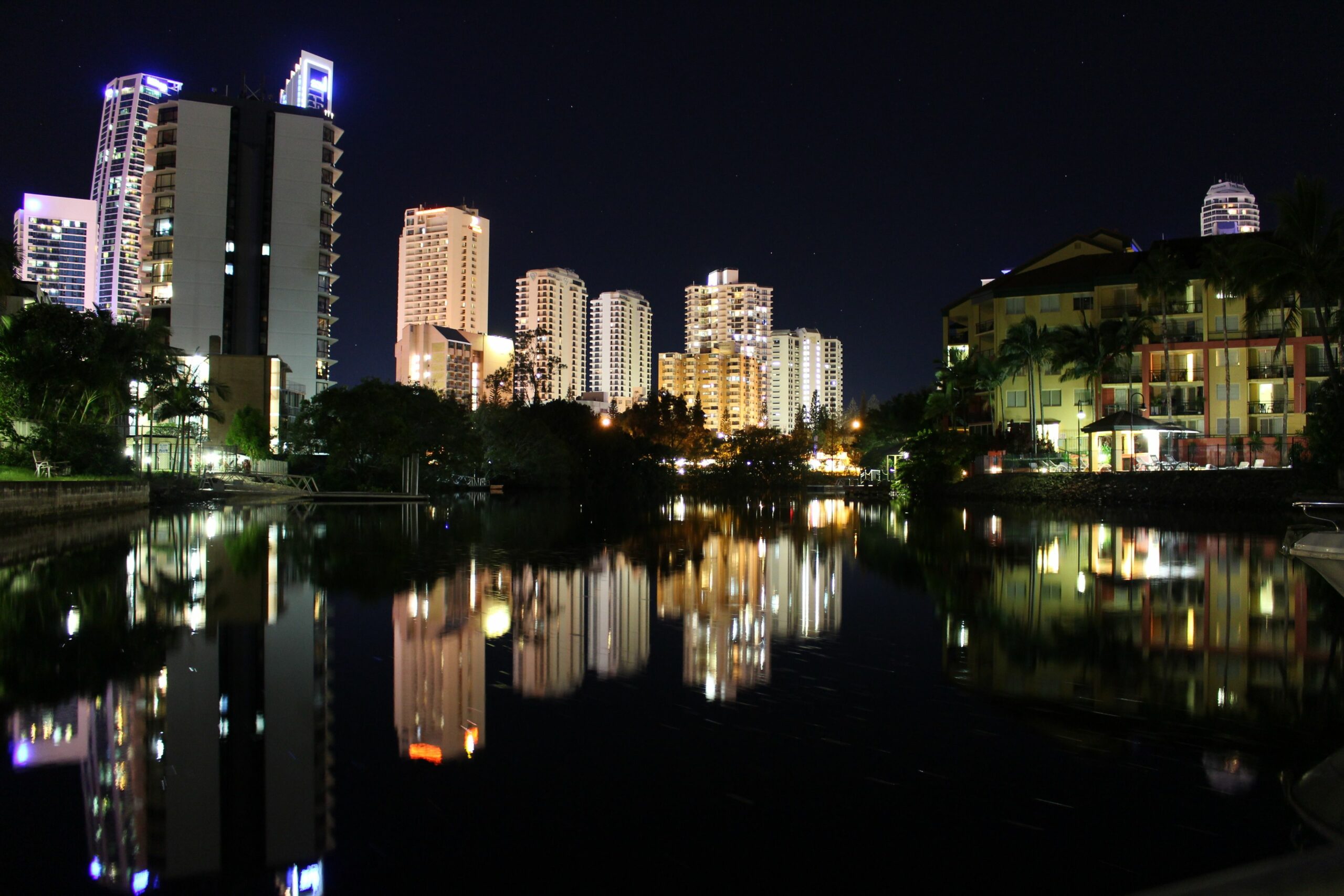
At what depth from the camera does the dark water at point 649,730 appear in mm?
4914

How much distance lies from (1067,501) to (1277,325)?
1932 cm

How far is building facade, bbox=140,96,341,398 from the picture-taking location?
8050 centimetres

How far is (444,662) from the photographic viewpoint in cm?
931

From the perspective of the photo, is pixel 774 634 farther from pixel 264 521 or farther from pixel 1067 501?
pixel 1067 501

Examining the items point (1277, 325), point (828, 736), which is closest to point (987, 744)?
point (828, 736)

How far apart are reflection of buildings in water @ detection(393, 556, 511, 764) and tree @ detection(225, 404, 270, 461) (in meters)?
52.5

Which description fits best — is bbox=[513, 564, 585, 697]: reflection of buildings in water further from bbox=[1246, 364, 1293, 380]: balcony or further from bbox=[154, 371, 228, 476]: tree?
bbox=[1246, 364, 1293, 380]: balcony

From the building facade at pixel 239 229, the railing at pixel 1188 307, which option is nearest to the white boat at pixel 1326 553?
the railing at pixel 1188 307

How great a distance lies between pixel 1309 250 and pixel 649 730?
37.9 m

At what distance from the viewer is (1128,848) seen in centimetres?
496

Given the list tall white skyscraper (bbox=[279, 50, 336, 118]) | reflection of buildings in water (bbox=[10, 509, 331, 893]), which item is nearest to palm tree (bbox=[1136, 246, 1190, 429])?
reflection of buildings in water (bbox=[10, 509, 331, 893])

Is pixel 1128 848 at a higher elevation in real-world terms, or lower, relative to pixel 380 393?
lower

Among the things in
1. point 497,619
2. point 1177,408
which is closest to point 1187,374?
point 1177,408

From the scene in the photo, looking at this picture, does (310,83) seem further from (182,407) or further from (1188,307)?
(1188,307)
